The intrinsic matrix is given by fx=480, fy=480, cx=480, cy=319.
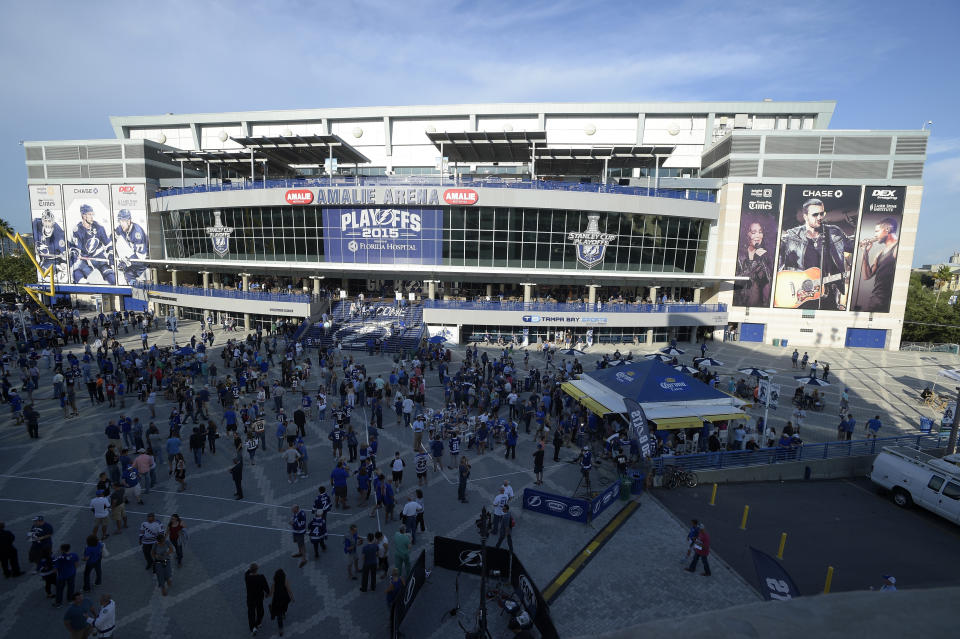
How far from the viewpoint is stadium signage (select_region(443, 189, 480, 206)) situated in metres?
38.8

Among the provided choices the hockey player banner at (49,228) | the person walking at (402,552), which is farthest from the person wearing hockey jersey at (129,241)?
the person walking at (402,552)

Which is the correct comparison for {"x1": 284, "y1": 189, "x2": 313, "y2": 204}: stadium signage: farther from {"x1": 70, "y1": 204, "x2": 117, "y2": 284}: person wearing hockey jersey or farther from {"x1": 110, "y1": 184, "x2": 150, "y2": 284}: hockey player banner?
{"x1": 70, "y1": 204, "x2": 117, "y2": 284}: person wearing hockey jersey

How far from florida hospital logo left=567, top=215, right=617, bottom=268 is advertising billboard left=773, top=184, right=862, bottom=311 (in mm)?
15995

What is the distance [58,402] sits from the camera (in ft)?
74.2

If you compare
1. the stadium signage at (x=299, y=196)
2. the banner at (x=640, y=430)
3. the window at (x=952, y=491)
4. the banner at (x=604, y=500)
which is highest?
the stadium signage at (x=299, y=196)

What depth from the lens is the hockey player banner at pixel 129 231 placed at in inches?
1975

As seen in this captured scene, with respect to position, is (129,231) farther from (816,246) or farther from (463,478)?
(816,246)

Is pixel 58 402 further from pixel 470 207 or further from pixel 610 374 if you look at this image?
pixel 470 207

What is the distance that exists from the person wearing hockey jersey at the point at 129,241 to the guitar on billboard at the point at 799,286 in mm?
62544

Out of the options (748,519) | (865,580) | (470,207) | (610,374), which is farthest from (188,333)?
(865,580)

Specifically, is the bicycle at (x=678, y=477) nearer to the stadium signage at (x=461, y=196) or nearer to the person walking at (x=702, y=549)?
the person walking at (x=702, y=549)

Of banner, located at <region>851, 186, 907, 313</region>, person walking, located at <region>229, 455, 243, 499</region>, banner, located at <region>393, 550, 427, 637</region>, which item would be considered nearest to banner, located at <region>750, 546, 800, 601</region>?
banner, located at <region>393, 550, 427, 637</region>

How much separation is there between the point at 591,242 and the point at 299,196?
24.9m

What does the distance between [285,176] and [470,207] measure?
1027 inches
